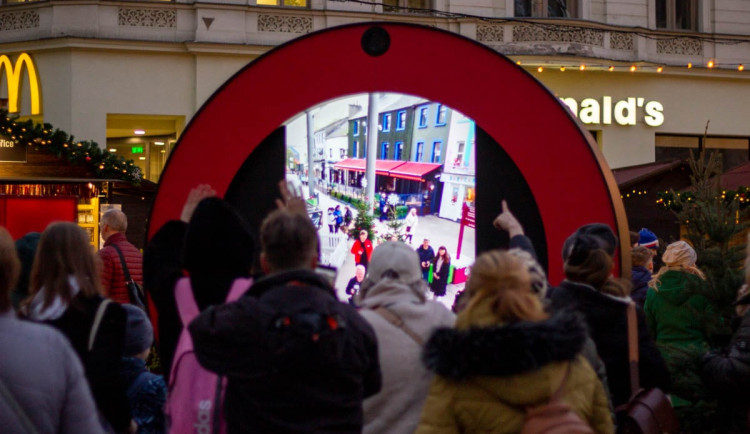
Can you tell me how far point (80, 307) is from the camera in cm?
339

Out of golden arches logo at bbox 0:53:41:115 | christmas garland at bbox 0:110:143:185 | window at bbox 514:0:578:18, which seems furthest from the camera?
window at bbox 514:0:578:18

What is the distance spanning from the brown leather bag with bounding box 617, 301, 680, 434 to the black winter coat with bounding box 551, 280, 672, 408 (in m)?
0.03

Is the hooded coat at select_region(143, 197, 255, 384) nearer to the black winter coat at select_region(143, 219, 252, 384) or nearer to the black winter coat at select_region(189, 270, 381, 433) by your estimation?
the black winter coat at select_region(143, 219, 252, 384)

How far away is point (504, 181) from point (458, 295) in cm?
56

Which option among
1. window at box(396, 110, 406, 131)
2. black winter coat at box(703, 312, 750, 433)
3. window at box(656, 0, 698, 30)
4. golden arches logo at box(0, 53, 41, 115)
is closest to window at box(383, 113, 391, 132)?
window at box(396, 110, 406, 131)

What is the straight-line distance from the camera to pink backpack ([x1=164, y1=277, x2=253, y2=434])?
115 inches

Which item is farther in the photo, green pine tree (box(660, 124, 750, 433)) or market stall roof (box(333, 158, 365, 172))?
green pine tree (box(660, 124, 750, 433))

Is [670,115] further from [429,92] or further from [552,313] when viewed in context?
[552,313]

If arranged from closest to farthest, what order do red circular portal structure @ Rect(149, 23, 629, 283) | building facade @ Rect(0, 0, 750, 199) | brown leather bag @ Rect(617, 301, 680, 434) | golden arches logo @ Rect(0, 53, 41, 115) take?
brown leather bag @ Rect(617, 301, 680, 434)
red circular portal structure @ Rect(149, 23, 629, 283)
building facade @ Rect(0, 0, 750, 199)
golden arches logo @ Rect(0, 53, 41, 115)

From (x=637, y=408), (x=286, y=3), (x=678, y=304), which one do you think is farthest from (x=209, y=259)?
(x=286, y=3)

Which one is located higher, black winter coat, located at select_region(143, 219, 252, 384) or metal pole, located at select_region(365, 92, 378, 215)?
metal pole, located at select_region(365, 92, 378, 215)

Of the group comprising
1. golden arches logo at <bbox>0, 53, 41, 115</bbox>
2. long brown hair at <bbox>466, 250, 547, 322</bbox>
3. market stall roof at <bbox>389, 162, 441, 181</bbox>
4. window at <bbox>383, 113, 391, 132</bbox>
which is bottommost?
long brown hair at <bbox>466, 250, 547, 322</bbox>

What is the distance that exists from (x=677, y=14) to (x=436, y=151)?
53.7ft

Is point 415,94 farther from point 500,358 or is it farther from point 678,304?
point 678,304
